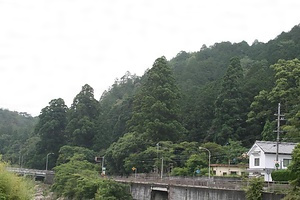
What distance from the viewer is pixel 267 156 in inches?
1697

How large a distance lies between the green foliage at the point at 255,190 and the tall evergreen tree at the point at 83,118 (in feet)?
188

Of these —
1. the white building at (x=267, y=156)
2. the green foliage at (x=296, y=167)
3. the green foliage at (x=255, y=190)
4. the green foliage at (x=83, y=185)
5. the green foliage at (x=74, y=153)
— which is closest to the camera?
the green foliage at (x=296, y=167)

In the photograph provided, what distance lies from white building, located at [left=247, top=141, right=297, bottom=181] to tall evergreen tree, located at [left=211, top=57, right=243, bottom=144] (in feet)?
46.1

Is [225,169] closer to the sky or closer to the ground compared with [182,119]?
closer to the ground

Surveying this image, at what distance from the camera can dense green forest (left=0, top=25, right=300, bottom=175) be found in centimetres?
5494

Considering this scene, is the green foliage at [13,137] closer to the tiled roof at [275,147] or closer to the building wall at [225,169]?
the building wall at [225,169]

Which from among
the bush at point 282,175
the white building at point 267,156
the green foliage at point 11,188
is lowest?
the green foliage at point 11,188

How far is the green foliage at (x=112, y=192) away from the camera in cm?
4247

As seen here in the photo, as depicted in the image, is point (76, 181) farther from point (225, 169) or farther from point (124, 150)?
point (225, 169)

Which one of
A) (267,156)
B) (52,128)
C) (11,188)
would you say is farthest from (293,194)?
(52,128)

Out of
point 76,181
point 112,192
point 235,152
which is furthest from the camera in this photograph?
point 235,152

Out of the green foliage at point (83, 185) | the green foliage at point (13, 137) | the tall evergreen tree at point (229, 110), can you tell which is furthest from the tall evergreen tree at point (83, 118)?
the tall evergreen tree at point (229, 110)

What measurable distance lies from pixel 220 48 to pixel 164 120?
60.3 meters

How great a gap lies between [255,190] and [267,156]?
16365mm
